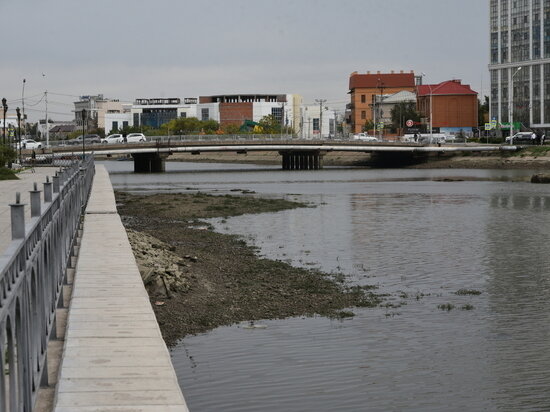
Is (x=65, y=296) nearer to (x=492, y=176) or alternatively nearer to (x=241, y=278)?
(x=241, y=278)

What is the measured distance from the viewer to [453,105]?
555 ft

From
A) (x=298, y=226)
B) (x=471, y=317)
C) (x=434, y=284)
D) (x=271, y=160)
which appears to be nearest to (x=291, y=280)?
(x=434, y=284)

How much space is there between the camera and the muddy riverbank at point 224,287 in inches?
682

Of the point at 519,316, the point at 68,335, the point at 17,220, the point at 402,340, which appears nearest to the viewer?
the point at 17,220

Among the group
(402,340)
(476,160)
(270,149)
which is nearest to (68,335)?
(402,340)

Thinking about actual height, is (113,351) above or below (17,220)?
below

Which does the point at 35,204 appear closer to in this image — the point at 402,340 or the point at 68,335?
the point at 68,335

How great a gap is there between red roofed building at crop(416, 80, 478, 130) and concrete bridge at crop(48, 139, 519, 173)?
46.1 meters

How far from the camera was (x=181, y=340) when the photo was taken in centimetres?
1545

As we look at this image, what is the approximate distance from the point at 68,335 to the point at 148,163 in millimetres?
111294

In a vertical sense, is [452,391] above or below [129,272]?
below

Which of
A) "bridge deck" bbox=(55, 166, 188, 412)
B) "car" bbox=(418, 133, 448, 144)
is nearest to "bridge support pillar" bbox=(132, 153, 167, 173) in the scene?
"car" bbox=(418, 133, 448, 144)

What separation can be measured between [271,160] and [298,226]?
125 m

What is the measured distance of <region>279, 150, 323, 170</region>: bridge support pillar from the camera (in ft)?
408
